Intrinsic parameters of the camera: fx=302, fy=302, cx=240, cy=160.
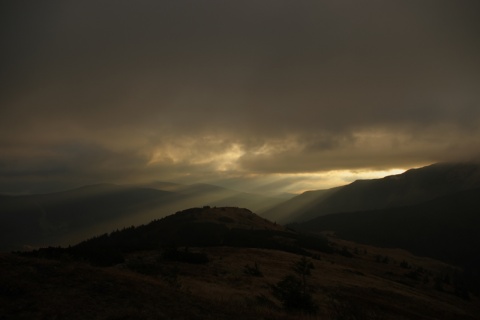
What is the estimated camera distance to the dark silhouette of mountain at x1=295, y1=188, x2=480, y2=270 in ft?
418

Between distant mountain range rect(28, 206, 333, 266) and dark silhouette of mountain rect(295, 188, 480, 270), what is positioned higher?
distant mountain range rect(28, 206, 333, 266)

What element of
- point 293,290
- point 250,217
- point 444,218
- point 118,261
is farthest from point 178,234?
point 444,218

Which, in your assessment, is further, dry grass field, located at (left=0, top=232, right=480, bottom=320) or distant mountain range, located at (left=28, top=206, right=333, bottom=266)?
distant mountain range, located at (left=28, top=206, right=333, bottom=266)

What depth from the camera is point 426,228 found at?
153 metres

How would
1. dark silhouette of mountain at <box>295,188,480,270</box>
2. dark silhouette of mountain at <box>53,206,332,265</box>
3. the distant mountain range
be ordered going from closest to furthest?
the distant mountain range < dark silhouette of mountain at <box>53,206,332,265</box> < dark silhouette of mountain at <box>295,188,480,270</box>

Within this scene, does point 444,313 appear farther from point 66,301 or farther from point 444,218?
point 444,218

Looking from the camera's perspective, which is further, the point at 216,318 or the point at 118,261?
the point at 118,261

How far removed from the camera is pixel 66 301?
10.5 meters

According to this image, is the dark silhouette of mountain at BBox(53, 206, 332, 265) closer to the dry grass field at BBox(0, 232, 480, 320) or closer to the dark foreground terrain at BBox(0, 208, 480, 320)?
the dark foreground terrain at BBox(0, 208, 480, 320)

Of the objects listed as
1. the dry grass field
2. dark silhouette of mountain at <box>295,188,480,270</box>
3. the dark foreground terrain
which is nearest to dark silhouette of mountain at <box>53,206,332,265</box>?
the dark foreground terrain

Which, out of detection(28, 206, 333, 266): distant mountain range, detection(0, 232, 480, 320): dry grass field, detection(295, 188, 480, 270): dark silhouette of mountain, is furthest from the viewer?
detection(295, 188, 480, 270): dark silhouette of mountain

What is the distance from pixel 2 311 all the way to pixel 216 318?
6678 millimetres

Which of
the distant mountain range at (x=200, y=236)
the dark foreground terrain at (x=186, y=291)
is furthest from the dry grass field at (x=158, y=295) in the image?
the distant mountain range at (x=200, y=236)

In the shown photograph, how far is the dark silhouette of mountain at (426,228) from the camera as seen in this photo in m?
127
